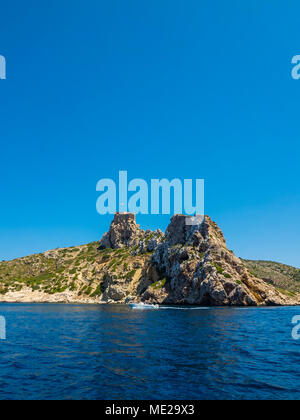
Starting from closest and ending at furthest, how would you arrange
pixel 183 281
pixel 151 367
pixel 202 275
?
pixel 151 367 < pixel 202 275 < pixel 183 281

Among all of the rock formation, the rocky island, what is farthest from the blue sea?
the rocky island

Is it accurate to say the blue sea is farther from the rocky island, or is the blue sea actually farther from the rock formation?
the rocky island

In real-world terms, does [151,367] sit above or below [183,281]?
above

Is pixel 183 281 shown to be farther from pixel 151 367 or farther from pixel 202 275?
pixel 151 367

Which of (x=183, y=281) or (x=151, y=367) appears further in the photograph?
(x=183, y=281)

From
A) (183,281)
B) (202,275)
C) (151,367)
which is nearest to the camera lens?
(151,367)

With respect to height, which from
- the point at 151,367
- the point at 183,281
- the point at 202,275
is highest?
the point at 151,367

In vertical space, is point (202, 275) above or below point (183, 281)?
above

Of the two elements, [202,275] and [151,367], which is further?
[202,275]

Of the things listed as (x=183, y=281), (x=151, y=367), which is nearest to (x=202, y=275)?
(x=183, y=281)

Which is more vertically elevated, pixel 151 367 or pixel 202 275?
pixel 151 367

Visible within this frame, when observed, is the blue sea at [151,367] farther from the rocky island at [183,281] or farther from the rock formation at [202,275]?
the rocky island at [183,281]

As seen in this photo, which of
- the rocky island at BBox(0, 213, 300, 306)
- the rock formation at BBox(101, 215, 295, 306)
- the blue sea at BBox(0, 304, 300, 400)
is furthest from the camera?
the rocky island at BBox(0, 213, 300, 306)
